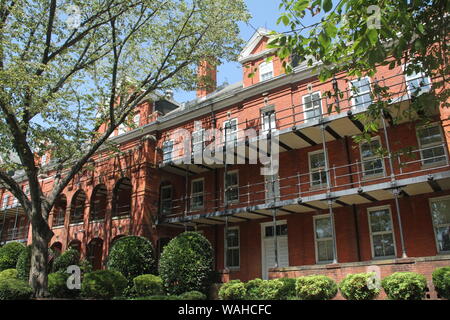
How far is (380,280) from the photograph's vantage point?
477 inches

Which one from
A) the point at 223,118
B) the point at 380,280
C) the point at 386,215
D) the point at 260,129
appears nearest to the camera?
the point at 380,280

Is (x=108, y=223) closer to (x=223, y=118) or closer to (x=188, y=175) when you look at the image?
(x=188, y=175)

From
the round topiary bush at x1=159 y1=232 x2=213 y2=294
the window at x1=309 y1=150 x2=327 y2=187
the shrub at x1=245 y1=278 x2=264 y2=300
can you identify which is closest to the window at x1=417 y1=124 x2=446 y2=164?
the window at x1=309 y1=150 x2=327 y2=187

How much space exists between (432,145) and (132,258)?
1384 cm

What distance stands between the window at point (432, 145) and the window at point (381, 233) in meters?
2.63

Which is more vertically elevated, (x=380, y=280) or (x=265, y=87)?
(x=265, y=87)

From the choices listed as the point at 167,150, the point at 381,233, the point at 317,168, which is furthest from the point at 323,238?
the point at 167,150

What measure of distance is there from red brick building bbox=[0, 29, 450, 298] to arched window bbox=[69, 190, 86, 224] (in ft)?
1.37

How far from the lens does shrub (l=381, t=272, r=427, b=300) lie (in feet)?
35.3

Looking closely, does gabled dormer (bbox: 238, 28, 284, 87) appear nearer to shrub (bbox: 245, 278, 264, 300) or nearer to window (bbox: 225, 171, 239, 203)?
window (bbox: 225, 171, 239, 203)

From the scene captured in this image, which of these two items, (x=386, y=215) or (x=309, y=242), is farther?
(x=309, y=242)

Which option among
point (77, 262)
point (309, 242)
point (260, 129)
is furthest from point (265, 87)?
point (77, 262)

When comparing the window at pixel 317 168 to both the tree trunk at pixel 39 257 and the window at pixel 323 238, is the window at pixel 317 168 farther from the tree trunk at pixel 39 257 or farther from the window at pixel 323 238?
the tree trunk at pixel 39 257

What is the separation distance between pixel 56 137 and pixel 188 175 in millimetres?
8712
